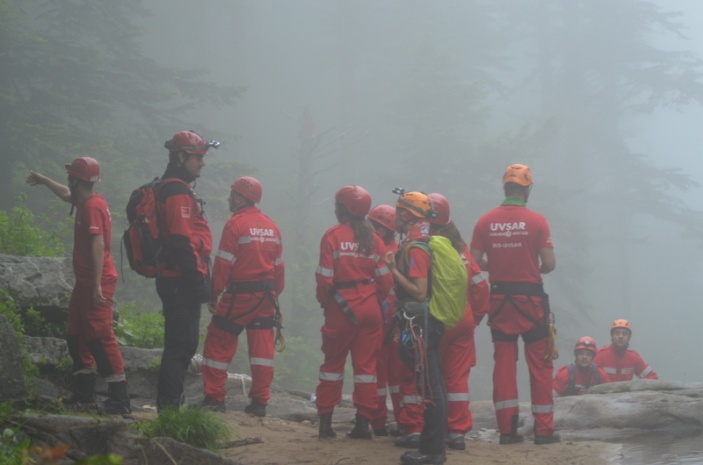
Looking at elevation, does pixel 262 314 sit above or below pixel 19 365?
above

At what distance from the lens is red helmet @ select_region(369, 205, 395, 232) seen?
31.6 feet

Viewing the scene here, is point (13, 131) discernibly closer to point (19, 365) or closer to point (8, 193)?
point (8, 193)

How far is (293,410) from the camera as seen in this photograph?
10984mm

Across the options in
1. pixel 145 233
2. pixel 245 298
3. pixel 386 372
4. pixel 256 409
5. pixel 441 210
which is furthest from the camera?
pixel 256 409

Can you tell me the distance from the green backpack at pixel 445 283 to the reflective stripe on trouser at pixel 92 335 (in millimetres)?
2800

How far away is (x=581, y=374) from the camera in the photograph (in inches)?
532

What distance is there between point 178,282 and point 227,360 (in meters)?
2.26

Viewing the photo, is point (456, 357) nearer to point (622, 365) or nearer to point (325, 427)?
point (325, 427)

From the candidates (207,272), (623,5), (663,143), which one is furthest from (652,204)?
(663,143)

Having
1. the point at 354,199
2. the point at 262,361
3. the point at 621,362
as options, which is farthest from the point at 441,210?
the point at 621,362

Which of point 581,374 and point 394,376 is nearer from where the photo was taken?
point 394,376

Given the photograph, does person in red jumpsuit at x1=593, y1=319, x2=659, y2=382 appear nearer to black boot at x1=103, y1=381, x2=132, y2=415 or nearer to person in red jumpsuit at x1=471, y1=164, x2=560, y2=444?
person in red jumpsuit at x1=471, y1=164, x2=560, y2=444

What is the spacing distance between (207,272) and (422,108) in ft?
101

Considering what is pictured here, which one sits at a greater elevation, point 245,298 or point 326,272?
point 326,272
